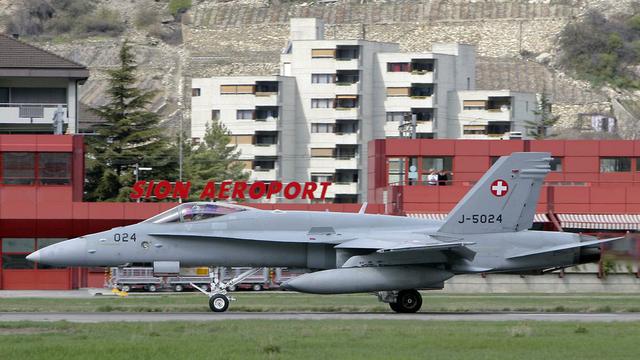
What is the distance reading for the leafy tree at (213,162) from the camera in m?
99.2

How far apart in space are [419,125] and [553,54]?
2451 inches

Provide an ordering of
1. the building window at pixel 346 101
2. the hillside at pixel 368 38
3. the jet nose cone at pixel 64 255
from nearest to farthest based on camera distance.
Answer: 1. the jet nose cone at pixel 64 255
2. the building window at pixel 346 101
3. the hillside at pixel 368 38

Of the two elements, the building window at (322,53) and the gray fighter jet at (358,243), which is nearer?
the gray fighter jet at (358,243)

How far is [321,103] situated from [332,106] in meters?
1.05

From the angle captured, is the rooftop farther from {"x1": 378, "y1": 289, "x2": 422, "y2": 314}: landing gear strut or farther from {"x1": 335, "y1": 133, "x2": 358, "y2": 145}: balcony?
{"x1": 335, "y1": 133, "x2": 358, "y2": 145}: balcony

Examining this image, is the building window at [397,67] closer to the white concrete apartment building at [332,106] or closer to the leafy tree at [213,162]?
the white concrete apartment building at [332,106]

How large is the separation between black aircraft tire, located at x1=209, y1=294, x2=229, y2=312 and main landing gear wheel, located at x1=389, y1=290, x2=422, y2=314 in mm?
4229

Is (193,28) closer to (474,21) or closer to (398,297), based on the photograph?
(474,21)

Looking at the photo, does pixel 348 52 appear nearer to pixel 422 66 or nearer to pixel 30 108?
pixel 422 66

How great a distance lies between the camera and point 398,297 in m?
38.3

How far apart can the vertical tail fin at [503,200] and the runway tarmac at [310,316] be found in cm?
234

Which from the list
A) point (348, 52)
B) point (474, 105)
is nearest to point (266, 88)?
point (348, 52)

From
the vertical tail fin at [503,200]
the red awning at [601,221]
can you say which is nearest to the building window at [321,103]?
the red awning at [601,221]

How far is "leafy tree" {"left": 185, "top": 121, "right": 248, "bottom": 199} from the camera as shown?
99188mm
